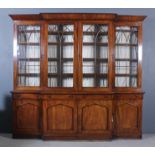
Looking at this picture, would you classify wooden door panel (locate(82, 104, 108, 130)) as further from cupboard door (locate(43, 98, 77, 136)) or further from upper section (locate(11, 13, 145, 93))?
upper section (locate(11, 13, 145, 93))

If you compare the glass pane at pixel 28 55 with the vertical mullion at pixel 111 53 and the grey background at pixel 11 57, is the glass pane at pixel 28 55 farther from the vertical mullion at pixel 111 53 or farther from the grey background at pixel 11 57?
the vertical mullion at pixel 111 53

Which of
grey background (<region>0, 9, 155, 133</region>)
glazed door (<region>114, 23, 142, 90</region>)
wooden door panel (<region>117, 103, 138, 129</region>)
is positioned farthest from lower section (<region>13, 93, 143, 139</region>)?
grey background (<region>0, 9, 155, 133</region>)

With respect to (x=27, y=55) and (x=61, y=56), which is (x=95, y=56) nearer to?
(x=61, y=56)

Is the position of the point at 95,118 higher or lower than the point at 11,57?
lower

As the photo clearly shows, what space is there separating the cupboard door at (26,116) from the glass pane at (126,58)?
1459 millimetres

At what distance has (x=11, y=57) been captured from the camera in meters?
5.98

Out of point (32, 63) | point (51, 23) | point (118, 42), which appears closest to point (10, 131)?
point (32, 63)

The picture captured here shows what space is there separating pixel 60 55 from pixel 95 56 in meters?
0.59

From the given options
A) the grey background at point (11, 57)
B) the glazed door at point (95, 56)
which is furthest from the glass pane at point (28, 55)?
the glazed door at point (95, 56)

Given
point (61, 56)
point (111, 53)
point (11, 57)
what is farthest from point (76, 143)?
point (11, 57)

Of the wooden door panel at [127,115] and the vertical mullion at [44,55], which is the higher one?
the vertical mullion at [44,55]

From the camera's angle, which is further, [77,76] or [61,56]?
[61,56]

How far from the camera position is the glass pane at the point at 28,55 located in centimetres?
546

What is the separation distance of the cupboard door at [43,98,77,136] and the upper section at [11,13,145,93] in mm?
218
